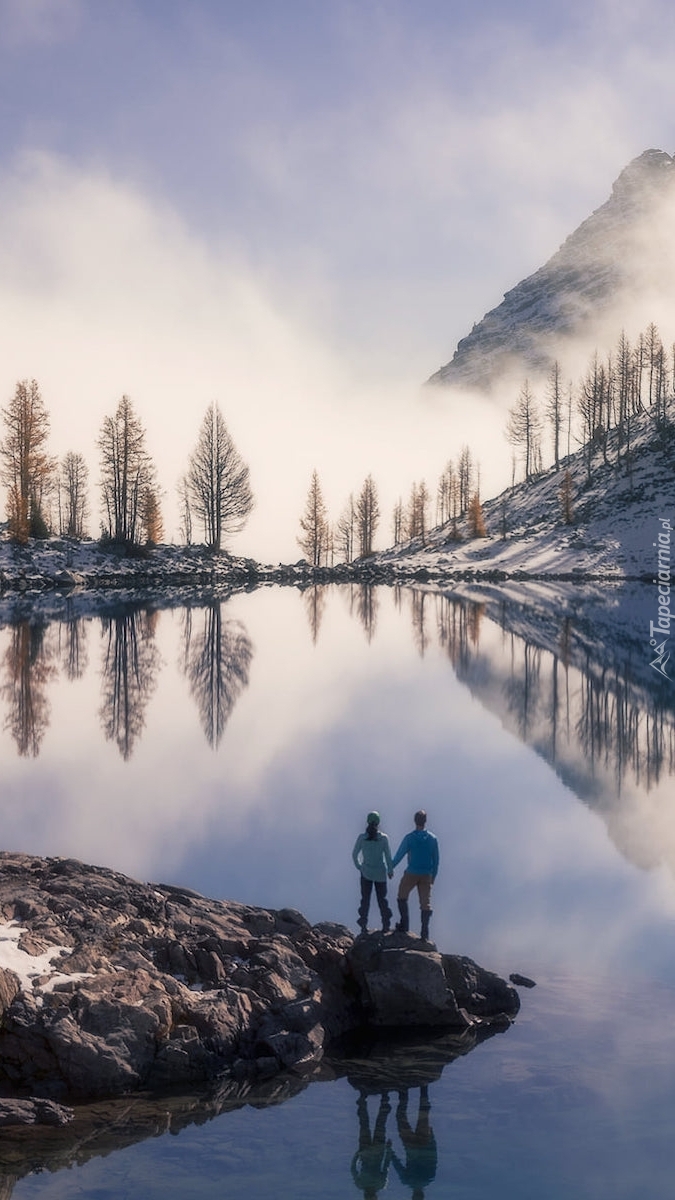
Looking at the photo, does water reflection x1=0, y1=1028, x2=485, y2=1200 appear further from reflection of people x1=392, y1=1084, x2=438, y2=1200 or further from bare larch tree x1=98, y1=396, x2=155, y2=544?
bare larch tree x1=98, y1=396, x2=155, y2=544

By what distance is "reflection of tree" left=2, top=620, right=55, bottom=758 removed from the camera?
25.6 metres

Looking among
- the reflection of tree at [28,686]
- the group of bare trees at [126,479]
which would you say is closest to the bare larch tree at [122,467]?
the group of bare trees at [126,479]

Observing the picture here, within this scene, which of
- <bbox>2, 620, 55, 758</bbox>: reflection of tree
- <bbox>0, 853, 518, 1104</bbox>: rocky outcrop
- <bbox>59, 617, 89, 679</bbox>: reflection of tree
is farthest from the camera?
<bbox>59, 617, 89, 679</bbox>: reflection of tree

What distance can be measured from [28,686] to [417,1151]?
26.5 m

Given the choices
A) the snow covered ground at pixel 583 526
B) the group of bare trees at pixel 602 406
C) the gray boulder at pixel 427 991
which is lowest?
the gray boulder at pixel 427 991

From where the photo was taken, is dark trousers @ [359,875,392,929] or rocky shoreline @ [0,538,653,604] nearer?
dark trousers @ [359,875,392,929]

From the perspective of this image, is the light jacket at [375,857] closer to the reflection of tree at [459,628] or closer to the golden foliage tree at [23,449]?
the reflection of tree at [459,628]

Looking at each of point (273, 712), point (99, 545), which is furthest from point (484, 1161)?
point (99, 545)

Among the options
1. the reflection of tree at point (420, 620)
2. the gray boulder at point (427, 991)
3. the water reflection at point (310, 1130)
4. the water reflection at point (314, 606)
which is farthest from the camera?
the water reflection at point (314, 606)

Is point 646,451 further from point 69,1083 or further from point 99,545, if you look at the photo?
point 69,1083

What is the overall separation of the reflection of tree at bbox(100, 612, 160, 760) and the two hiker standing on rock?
1211 cm

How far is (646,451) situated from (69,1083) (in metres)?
122

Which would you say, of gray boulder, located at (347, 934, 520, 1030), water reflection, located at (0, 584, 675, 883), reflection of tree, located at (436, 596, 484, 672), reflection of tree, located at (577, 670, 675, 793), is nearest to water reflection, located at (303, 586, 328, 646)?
water reflection, located at (0, 584, 675, 883)

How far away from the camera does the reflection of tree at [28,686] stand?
25.6 meters
